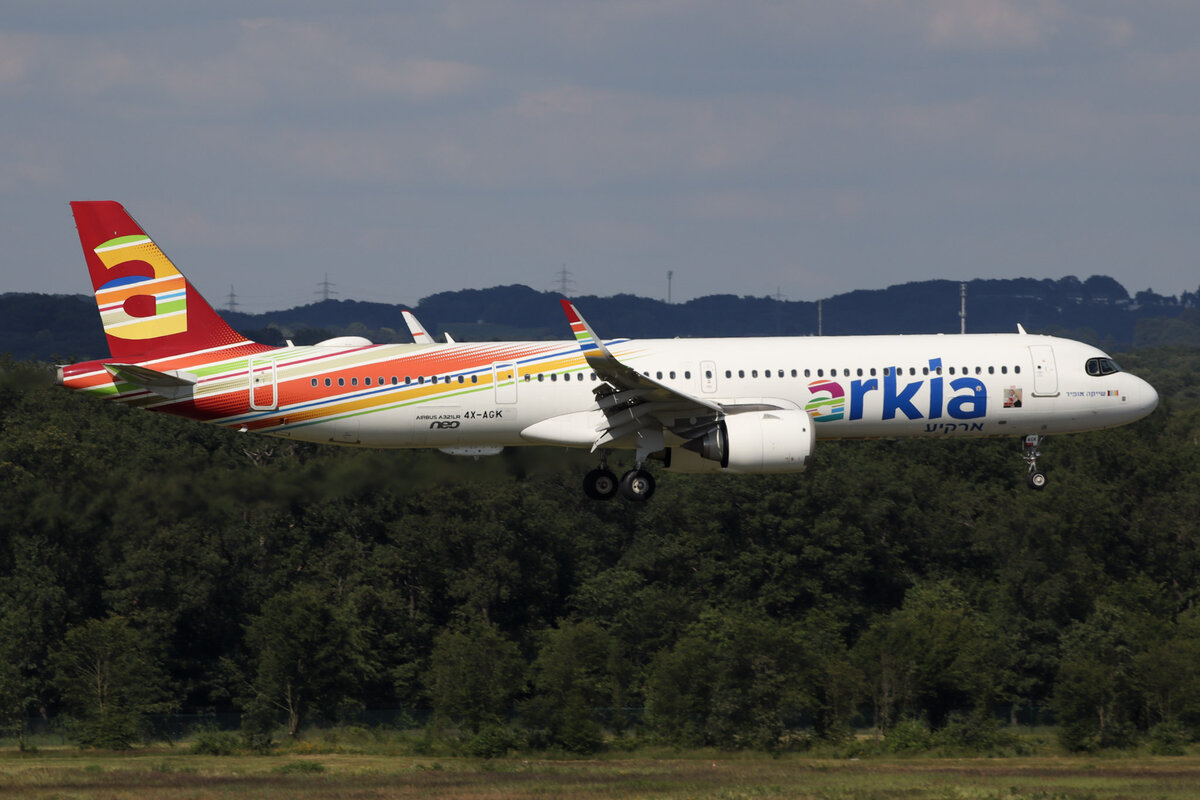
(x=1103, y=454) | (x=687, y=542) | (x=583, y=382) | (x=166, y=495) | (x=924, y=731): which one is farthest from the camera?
(x=1103, y=454)

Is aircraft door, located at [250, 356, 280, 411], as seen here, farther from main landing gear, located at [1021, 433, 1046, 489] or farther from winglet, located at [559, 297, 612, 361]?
main landing gear, located at [1021, 433, 1046, 489]

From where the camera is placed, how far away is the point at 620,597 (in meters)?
100

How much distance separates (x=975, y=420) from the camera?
153 ft

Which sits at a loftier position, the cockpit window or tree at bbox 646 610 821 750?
the cockpit window

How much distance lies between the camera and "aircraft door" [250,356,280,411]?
4444 cm

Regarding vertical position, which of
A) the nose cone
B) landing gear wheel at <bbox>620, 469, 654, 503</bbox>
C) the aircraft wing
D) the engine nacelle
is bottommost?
landing gear wheel at <bbox>620, 469, 654, 503</bbox>

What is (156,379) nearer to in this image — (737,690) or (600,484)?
(600,484)

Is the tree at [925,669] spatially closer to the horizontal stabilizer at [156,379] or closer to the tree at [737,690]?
the tree at [737,690]

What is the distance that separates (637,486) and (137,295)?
15.6 m

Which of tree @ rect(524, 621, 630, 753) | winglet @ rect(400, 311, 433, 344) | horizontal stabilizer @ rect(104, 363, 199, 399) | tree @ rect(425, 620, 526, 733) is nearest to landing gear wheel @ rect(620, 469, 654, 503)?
winglet @ rect(400, 311, 433, 344)

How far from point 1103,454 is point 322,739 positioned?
200 feet

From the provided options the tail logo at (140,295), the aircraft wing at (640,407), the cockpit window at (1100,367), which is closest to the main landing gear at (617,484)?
the aircraft wing at (640,407)

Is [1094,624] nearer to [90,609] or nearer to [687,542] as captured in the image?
[687,542]

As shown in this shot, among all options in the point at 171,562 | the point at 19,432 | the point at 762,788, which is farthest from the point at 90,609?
→ the point at 762,788
